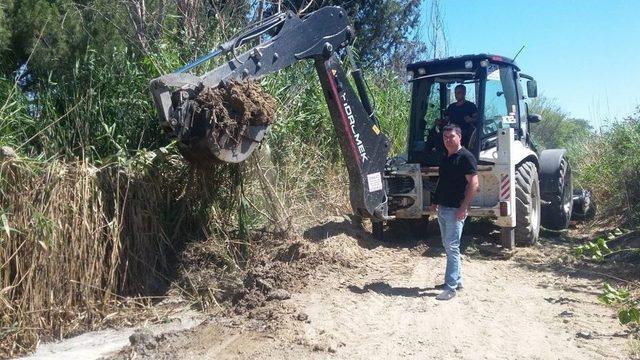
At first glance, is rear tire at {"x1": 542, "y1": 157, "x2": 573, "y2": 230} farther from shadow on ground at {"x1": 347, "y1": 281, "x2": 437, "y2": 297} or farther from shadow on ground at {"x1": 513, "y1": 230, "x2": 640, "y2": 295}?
shadow on ground at {"x1": 347, "y1": 281, "x2": 437, "y2": 297}

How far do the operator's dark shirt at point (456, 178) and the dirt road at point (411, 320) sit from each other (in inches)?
38.1

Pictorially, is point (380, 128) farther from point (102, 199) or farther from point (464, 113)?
point (102, 199)

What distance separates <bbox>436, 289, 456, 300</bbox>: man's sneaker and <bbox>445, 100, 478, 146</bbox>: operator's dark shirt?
8.69ft

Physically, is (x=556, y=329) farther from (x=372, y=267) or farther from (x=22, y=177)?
(x=22, y=177)

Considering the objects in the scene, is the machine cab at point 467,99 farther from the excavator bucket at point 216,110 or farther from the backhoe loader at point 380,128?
the excavator bucket at point 216,110

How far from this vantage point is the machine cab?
8836mm

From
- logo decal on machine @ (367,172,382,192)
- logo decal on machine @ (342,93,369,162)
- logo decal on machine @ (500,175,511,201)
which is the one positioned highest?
logo decal on machine @ (342,93,369,162)

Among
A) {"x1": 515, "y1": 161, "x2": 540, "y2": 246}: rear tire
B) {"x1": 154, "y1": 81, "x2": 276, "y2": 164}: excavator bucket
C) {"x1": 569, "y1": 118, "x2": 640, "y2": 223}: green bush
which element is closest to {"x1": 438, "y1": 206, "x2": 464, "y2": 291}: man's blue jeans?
{"x1": 154, "y1": 81, "x2": 276, "y2": 164}: excavator bucket

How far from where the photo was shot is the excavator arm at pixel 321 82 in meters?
6.24

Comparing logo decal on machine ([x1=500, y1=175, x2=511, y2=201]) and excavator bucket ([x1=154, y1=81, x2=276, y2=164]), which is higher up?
excavator bucket ([x1=154, y1=81, x2=276, y2=164])

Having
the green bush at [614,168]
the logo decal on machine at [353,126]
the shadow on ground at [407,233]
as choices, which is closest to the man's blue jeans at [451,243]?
the logo decal on machine at [353,126]

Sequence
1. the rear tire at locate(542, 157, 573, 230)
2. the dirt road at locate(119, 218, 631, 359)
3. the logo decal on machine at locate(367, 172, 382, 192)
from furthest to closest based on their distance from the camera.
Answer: the rear tire at locate(542, 157, 573, 230) → the logo decal on machine at locate(367, 172, 382, 192) → the dirt road at locate(119, 218, 631, 359)

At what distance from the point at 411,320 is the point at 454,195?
144 cm

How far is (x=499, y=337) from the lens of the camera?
5766mm
